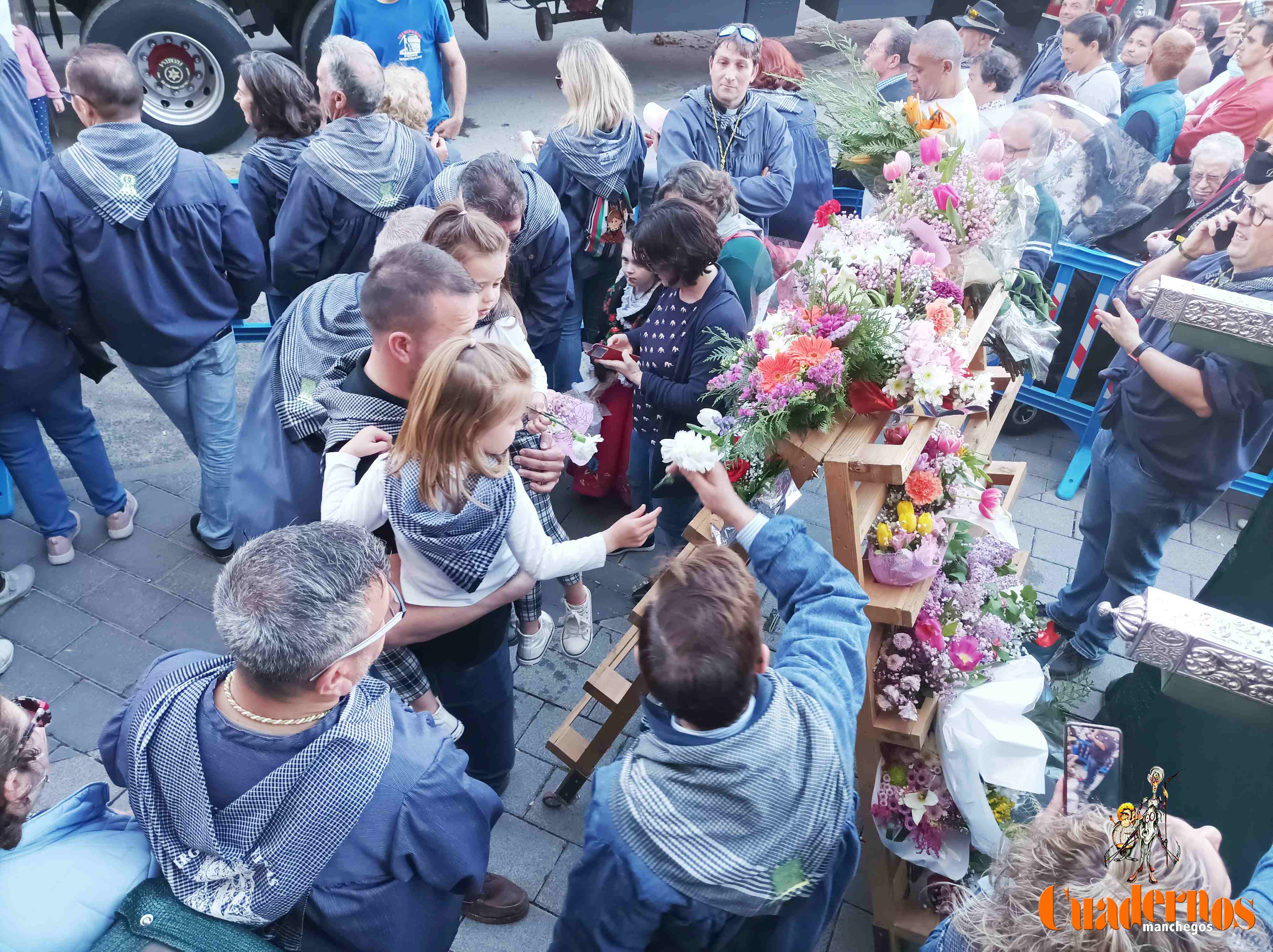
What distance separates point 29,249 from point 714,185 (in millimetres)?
2617

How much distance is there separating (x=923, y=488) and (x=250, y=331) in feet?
13.2

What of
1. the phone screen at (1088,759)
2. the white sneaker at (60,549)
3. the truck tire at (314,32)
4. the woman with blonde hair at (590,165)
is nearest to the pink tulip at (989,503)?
the phone screen at (1088,759)

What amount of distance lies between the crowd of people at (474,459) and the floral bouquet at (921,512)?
409mm

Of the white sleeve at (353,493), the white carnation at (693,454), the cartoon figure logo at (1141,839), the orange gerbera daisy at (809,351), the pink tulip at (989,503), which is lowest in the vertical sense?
the pink tulip at (989,503)

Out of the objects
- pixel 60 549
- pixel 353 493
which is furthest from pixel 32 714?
pixel 60 549

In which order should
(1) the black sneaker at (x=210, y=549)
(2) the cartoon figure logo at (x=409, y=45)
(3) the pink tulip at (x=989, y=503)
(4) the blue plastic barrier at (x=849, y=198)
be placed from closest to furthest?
(3) the pink tulip at (x=989, y=503)
(1) the black sneaker at (x=210, y=549)
(4) the blue plastic barrier at (x=849, y=198)
(2) the cartoon figure logo at (x=409, y=45)

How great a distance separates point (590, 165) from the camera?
4152 millimetres

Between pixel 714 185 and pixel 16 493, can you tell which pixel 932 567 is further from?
pixel 16 493

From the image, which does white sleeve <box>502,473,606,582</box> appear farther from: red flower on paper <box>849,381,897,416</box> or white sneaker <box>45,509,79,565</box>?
white sneaker <box>45,509,79,565</box>

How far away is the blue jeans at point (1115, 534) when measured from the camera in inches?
126

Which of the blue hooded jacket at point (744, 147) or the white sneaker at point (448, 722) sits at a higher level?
the blue hooded jacket at point (744, 147)

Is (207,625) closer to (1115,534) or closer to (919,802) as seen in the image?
(919,802)

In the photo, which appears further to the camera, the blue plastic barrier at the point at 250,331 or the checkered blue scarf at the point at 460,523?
the blue plastic barrier at the point at 250,331

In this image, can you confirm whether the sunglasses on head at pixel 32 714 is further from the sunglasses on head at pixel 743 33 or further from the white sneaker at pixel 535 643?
the sunglasses on head at pixel 743 33
